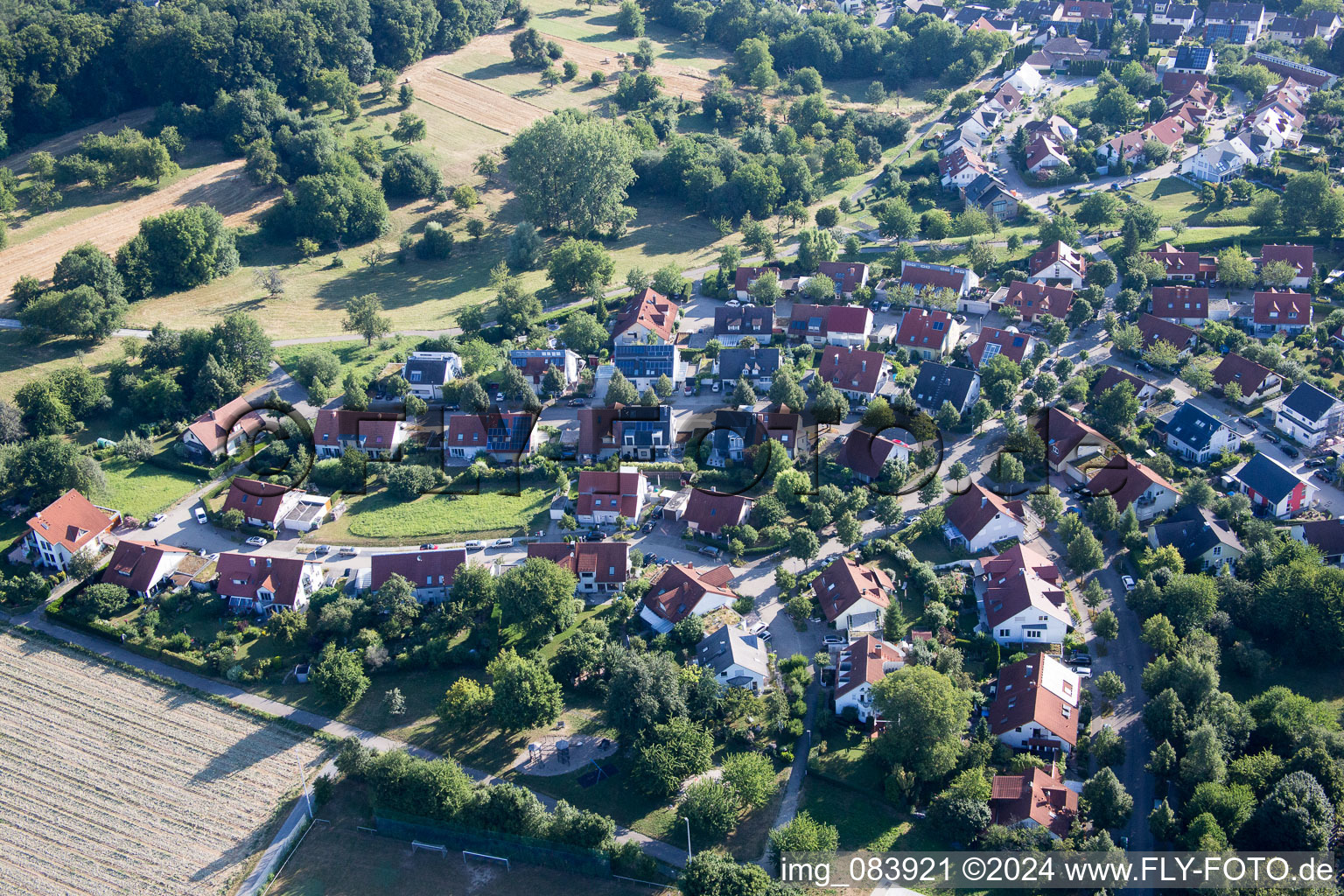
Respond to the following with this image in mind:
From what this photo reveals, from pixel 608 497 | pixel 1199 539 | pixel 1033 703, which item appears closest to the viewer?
pixel 1033 703

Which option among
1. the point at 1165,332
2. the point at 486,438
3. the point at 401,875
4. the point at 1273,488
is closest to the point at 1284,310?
the point at 1165,332

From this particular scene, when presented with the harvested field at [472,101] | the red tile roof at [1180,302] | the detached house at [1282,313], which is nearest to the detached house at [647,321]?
the red tile roof at [1180,302]

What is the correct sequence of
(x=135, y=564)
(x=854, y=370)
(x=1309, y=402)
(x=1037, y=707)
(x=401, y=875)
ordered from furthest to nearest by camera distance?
(x=854, y=370), (x=1309, y=402), (x=135, y=564), (x=1037, y=707), (x=401, y=875)

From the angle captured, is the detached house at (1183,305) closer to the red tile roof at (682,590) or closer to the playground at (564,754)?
the red tile roof at (682,590)

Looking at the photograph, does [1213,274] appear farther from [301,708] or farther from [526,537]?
[301,708]

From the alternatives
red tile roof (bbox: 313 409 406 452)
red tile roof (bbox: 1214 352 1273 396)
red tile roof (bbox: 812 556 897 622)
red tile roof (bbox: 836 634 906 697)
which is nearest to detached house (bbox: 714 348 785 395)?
red tile roof (bbox: 812 556 897 622)

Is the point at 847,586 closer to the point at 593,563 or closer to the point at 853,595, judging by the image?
the point at 853,595

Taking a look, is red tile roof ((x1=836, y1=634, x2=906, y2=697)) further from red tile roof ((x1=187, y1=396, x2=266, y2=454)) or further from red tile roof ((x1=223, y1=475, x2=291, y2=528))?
red tile roof ((x1=187, y1=396, x2=266, y2=454))
